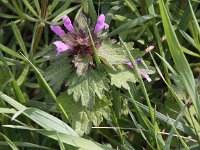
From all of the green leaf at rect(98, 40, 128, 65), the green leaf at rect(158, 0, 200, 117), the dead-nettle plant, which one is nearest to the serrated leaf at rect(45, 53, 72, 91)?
the dead-nettle plant

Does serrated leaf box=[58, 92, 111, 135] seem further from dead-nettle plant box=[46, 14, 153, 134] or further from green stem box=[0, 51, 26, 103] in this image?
green stem box=[0, 51, 26, 103]

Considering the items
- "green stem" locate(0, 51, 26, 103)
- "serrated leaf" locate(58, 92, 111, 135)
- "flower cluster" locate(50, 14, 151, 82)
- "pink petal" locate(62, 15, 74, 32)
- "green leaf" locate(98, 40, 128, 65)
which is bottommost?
"serrated leaf" locate(58, 92, 111, 135)

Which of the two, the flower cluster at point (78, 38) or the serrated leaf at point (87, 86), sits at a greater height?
the flower cluster at point (78, 38)

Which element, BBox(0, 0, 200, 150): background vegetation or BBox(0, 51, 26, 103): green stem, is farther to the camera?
BBox(0, 51, 26, 103): green stem

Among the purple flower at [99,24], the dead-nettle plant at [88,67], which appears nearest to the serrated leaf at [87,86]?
the dead-nettle plant at [88,67]

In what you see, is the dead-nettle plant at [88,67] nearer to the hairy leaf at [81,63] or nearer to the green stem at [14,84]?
the hairy leaf at [81,63]

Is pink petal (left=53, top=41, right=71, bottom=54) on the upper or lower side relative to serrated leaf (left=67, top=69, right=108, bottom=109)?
upper

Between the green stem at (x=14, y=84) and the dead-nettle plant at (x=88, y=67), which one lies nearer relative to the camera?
the dead-nettle plant at (x=88, y=67)

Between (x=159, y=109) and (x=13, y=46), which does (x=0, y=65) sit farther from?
(x=159, y=109)
